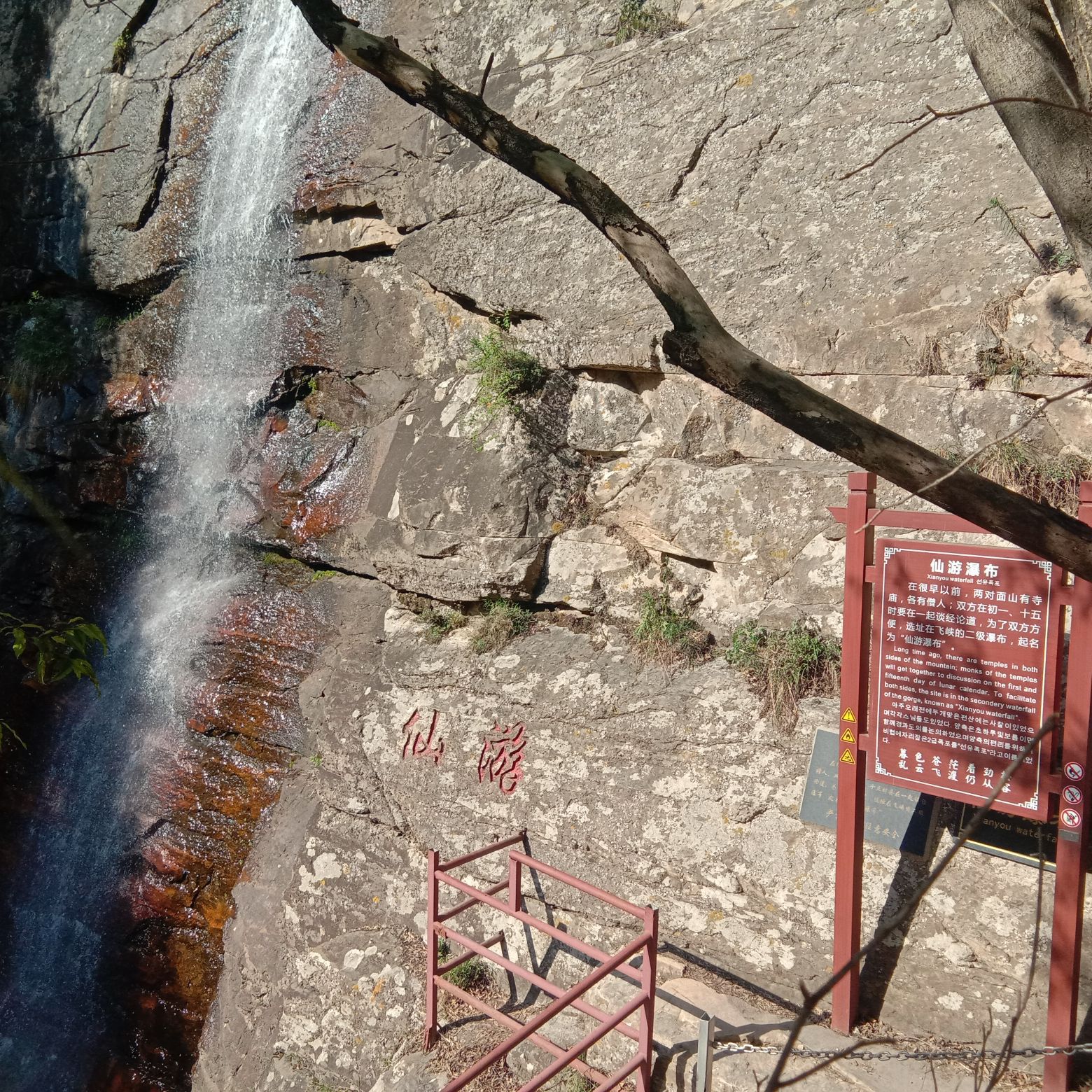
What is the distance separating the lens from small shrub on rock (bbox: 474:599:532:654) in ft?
18.9

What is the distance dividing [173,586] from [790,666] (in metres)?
5.30

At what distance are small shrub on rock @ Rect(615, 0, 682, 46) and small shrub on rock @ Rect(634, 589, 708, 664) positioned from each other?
13.2ft

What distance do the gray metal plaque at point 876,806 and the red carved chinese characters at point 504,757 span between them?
1623 mm

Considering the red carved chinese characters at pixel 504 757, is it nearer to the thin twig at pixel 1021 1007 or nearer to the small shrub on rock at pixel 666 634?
the small shrub on rock at pixel 666 634

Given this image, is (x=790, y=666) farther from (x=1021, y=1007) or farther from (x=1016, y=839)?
(x=1021, y=1007)

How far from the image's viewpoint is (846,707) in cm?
363

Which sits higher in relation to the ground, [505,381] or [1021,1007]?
[505,381]

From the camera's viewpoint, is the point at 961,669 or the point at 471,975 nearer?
the point at 961,669

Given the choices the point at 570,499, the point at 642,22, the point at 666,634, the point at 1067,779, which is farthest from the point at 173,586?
the point at 1067,779

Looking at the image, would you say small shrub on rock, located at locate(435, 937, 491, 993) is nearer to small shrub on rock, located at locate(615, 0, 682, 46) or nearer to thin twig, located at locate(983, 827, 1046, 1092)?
thin twig, located at locate(983, 827, 1046, 1092)

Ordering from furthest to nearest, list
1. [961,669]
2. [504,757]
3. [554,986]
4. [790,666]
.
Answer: [504,757], [790,666], [554,986], [961,669]

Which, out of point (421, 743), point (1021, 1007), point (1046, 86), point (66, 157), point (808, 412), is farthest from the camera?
point (421, 743)

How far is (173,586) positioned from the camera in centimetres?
757

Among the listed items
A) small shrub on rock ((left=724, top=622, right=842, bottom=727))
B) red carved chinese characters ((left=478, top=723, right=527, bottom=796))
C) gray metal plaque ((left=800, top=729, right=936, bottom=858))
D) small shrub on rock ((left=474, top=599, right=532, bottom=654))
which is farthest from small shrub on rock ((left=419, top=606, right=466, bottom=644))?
gray metal plaque ((left=800, top=729, right=936, bottom=858))
